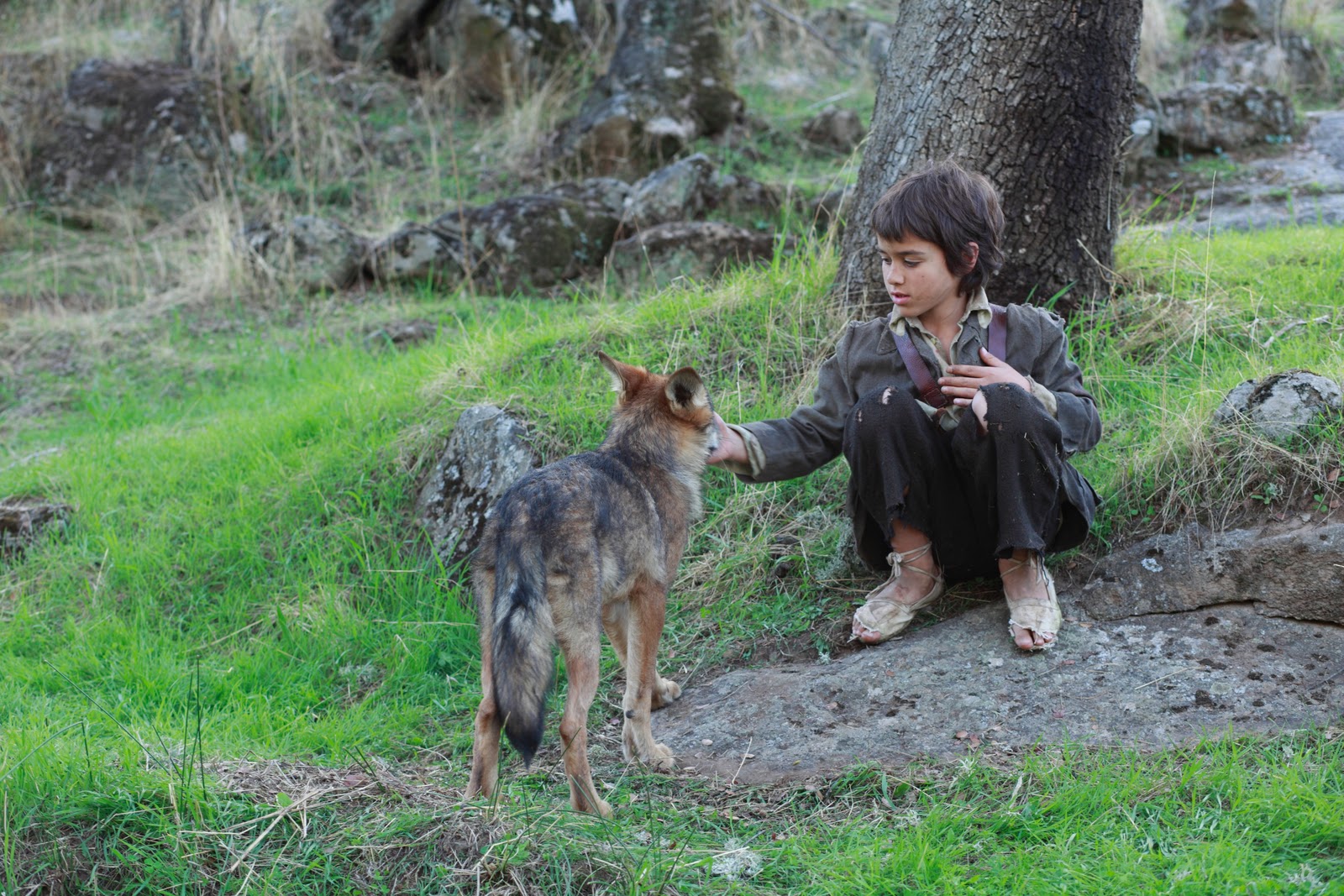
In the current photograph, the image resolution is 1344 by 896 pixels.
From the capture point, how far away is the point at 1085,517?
4270mm

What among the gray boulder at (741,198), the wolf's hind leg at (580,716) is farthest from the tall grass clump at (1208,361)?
the gray boulder at (741,198)

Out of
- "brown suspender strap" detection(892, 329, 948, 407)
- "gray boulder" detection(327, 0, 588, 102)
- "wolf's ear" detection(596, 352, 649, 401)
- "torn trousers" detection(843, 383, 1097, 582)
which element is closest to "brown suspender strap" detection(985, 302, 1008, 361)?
"brown suspender strap" detection(892, 329, 948, 407)

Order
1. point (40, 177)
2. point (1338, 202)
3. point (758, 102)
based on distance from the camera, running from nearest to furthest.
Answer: point (1338, 202) → point (40, 177) → point (758, 102)

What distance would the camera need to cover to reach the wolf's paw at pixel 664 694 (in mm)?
4434

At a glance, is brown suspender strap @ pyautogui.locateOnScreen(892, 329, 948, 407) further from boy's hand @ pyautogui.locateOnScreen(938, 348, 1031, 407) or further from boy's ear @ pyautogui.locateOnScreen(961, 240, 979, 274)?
boy's ear @ pyautogui.locateOnScreen(961, 240, 979, 274)

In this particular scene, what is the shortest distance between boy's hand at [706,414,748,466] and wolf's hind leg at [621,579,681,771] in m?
0.57

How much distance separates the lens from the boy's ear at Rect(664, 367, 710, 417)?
13.3 feet

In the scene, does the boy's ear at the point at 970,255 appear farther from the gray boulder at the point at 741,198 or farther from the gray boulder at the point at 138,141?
the gray boulder at the point at 138,141

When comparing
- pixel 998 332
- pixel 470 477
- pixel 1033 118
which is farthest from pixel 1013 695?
pixel 1033 118

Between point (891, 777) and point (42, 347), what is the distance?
8164 millimetres

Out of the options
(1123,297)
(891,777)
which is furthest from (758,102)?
(891,777)

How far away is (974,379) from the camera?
4.07 meters

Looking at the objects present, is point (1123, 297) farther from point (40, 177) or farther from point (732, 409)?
point (40, 177)

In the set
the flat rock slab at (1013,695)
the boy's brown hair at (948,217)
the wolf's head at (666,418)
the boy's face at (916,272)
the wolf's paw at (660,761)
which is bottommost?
the wolf's paw at (660,761)
